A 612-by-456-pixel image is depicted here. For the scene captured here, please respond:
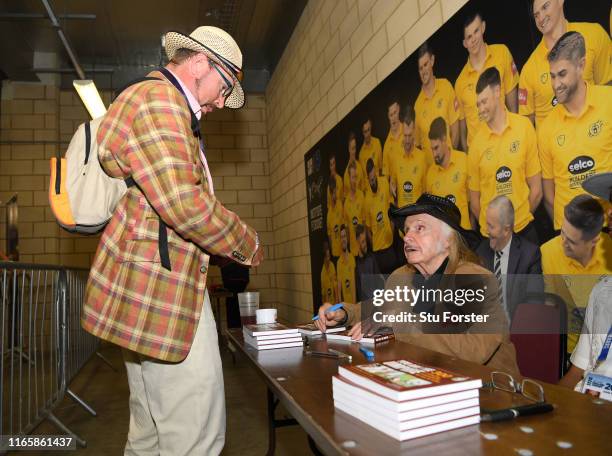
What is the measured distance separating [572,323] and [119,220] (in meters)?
1.66

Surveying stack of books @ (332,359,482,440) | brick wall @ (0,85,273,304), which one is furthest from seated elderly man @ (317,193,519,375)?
brick wall @ (0,85,273,304)

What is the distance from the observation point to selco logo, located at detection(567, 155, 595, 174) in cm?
180

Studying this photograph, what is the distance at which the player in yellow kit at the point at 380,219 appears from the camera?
339 centimetres

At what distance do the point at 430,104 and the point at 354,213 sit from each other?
136 centimetres

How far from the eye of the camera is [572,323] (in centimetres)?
Answer: 188

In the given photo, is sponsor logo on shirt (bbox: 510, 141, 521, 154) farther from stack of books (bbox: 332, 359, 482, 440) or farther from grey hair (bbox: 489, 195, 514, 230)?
stack of books (bbox: 332, 359, 482, 440)

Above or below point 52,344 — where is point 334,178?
above

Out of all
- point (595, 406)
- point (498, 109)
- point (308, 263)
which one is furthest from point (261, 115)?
point (595, 406)

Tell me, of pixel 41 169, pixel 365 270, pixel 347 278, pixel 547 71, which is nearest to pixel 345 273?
pixel 347 278

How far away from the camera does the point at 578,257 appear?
6.07ft

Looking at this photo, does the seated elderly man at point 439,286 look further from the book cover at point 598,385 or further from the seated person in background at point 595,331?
the book cover at point 598,385

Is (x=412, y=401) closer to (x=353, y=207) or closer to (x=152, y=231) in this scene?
(x=152, y=231)

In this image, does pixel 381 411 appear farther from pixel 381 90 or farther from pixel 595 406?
pixel 381 90

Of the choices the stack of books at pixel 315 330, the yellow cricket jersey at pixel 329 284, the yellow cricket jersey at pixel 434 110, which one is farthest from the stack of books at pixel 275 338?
the yellow cricket jersey at pixel 329 284
